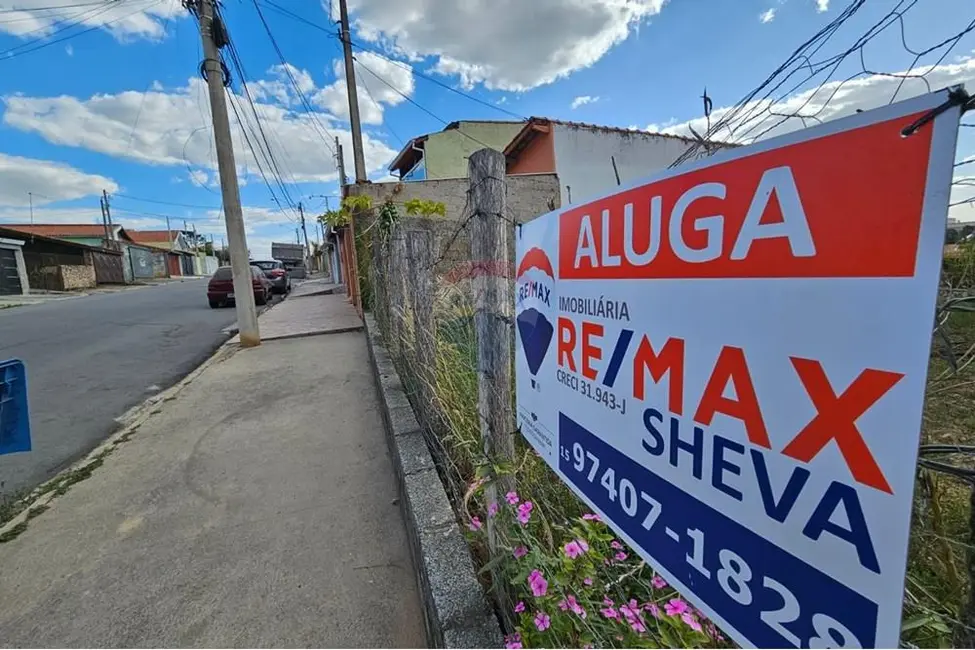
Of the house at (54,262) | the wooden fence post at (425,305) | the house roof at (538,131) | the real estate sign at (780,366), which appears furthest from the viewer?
the house at (54,262)

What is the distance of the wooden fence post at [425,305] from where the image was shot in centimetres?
293

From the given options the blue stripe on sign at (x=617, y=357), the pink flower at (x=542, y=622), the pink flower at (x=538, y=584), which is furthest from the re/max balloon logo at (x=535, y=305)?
the pink flower at (x=542, y=622)

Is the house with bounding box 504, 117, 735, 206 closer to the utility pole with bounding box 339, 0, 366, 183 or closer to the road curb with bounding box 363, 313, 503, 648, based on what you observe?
the utility pole with bounding box 339, 0, 366, 183

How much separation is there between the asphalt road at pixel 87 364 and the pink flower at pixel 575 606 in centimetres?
418

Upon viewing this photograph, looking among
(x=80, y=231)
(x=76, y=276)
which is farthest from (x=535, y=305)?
(x=80, y=231)

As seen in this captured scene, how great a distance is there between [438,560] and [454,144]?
54.5ft

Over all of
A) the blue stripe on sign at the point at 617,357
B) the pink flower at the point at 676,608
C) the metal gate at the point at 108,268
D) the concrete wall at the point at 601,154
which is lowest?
the pink flower at the point at 676,608

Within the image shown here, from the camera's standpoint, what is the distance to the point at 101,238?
39062mm

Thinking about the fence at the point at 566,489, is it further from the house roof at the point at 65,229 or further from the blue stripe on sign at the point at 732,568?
the house roof at the point at 65,229

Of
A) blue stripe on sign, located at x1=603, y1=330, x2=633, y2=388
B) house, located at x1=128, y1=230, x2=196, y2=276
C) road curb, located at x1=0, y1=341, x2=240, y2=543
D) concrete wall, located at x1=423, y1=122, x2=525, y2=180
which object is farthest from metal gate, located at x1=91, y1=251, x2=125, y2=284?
blue stripe on sign, located at x1=603, y1=330, x2=633, y2=388

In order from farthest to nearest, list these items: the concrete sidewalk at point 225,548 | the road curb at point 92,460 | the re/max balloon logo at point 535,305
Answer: the road curb at point 92,460, the concrete sidewalk at point 225,548, the re/max balloon logo at point 535,305

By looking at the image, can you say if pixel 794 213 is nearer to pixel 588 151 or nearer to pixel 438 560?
pixel 438 560

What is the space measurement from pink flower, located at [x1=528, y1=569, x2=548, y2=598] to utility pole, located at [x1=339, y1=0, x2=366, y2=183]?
40.9 ft

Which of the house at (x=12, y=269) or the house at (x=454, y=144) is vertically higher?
the house at (x=454, y=144)
